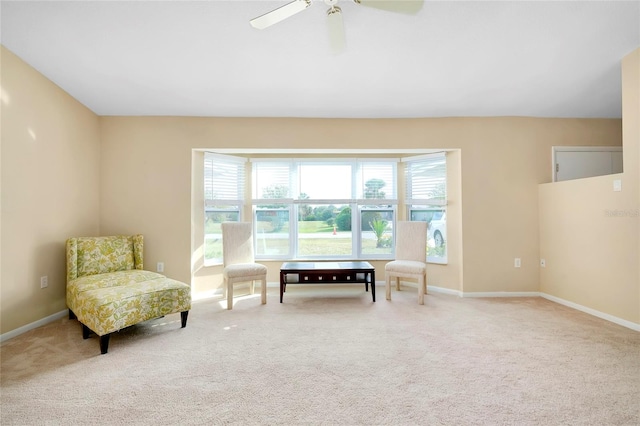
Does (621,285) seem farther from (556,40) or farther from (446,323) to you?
(556,40)

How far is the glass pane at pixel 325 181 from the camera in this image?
14.7ft

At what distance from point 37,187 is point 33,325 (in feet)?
4.53

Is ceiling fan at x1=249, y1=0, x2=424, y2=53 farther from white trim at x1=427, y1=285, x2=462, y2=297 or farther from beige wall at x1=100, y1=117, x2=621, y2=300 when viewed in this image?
white trim at x1=427, y1=285, x2=462, y2=297

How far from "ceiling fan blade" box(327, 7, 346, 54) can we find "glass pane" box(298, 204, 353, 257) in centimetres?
265

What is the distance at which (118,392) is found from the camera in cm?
178

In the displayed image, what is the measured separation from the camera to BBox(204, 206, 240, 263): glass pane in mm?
4070

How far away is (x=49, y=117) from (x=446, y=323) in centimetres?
473

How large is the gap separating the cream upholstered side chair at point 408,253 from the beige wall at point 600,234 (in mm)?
1574

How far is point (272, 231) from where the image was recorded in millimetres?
4477

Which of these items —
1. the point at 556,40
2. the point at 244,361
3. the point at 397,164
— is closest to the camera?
the point at 244,361

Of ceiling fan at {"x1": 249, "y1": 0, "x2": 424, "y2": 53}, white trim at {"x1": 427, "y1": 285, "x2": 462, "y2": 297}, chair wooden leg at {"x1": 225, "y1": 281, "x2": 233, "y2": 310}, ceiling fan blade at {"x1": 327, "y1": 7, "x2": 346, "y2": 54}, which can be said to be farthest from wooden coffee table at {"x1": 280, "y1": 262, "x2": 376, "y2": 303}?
→ ceiling fan at {"x1": 249, "y1": 0, "x2": 424, "y2": 53}

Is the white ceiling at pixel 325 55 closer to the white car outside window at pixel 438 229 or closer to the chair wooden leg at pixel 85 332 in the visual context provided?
the white car outside window at pixel 438 229

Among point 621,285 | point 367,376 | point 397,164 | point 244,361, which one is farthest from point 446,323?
point 397,164

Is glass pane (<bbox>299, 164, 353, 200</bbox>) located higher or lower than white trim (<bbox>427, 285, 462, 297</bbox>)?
higher
